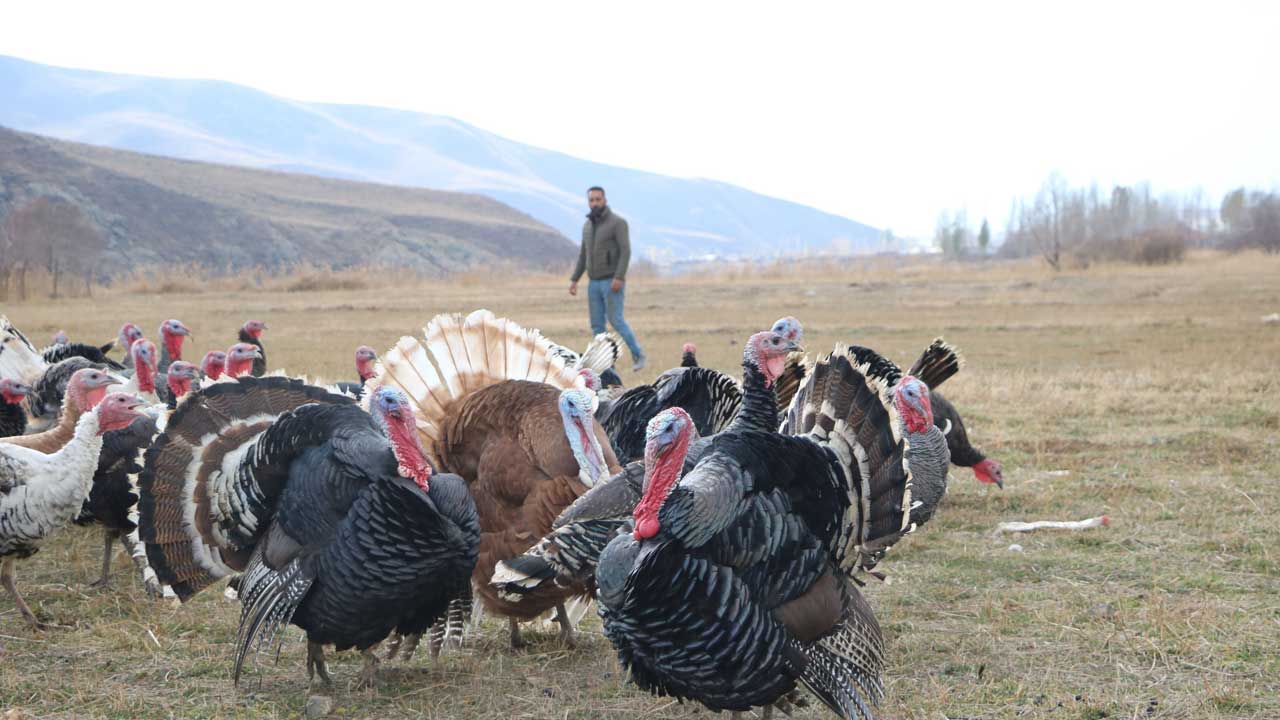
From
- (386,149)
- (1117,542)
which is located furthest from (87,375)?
(386,149)

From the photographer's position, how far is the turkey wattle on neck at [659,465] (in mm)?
3215

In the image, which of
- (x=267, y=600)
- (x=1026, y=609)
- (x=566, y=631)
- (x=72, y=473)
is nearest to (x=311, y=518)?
(x=267, y=600)

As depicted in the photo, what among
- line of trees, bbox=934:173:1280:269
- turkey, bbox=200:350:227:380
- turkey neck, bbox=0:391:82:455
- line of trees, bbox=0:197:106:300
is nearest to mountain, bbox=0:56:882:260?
line of trees, bbox=934:173:1280:269

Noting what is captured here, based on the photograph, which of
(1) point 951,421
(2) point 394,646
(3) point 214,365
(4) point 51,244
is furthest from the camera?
(4) point 51,244

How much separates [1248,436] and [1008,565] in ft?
11.7

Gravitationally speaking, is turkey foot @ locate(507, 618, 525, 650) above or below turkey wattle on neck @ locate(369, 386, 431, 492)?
below

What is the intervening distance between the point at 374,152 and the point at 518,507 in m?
171

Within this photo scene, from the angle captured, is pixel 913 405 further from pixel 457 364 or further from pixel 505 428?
pixel 457 364

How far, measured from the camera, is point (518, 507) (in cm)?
434

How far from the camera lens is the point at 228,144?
148625 mm

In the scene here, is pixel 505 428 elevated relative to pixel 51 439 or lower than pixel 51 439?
elevated

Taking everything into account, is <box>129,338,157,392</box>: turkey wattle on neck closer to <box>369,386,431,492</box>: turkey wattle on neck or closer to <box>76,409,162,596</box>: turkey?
<box>76,409,162,596</box>: turkey

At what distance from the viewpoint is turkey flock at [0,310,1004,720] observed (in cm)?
322

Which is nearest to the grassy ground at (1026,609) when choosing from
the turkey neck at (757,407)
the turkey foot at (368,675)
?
the turkey foot at (368,675)
